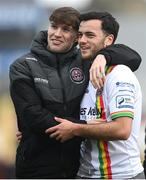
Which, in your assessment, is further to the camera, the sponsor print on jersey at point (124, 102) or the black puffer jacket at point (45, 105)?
the black puffer jacket at point (45, 105)

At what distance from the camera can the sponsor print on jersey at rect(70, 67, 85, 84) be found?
2.66 m

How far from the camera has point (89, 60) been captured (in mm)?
2748

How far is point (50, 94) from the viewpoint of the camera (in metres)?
2.58

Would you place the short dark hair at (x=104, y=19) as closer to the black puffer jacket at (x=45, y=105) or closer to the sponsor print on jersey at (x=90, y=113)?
the black puffer jacket at (x=45, y=105)

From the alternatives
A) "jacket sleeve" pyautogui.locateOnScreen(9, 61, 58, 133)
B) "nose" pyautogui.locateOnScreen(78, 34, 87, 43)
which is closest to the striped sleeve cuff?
"jacket sleeve" pyautogui.locateOnScreen(9, 61, 58, 133)

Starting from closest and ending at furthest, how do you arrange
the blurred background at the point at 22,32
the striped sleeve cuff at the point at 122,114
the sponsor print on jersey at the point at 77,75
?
the striped sleeve cuff at the point at 122,114
the sponsor print on jersey at the point at 77,75
the blurred background at the point at 22,32

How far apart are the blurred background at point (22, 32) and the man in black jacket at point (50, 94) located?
291 cm

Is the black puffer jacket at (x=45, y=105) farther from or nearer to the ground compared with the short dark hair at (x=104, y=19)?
nearer to the ground

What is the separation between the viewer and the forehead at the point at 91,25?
106 inches

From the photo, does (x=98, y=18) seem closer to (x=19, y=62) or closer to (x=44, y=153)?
(x=19, y=62)

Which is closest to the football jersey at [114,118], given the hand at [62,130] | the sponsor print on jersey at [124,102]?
the sponsor print on jersey at [124,102]

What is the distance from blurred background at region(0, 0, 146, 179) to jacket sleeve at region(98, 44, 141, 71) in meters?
2.84

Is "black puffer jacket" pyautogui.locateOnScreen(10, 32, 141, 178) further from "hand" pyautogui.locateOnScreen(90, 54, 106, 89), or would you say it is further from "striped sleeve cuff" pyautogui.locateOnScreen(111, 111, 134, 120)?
"striped sleeve cuff" pyautogui.locateOnScreen(111, 111, 134, 120)

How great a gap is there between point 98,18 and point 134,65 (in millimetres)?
296
